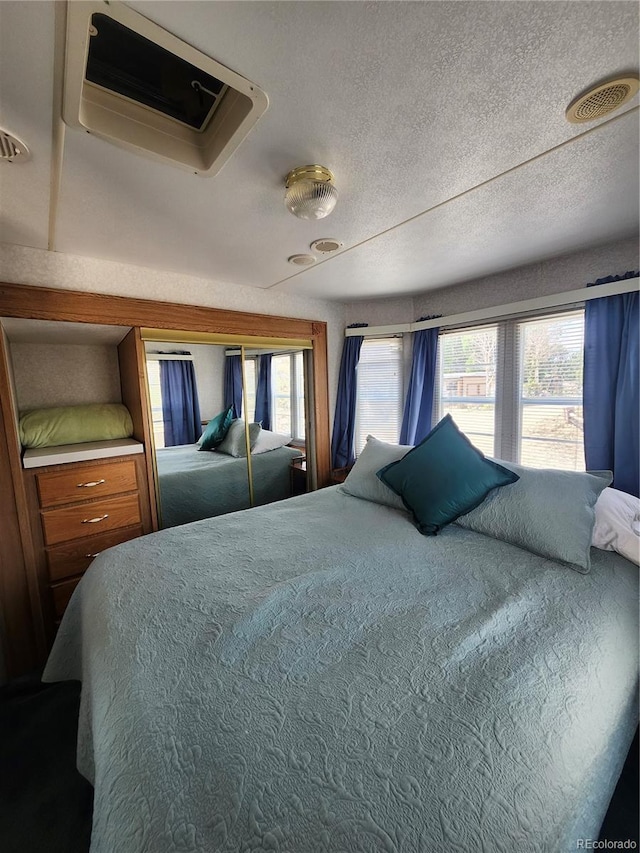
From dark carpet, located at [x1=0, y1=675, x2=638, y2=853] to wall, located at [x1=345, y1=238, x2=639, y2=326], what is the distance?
2396 mm

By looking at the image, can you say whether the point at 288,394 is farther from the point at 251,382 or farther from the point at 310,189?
the point at 310,189

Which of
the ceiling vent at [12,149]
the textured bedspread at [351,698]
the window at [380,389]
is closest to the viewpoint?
the textured bedspread at [351,698]

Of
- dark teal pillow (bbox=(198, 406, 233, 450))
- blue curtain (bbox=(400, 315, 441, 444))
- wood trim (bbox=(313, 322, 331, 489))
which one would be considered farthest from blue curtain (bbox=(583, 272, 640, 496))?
dark teal pillow (bbox=(198, 406, 233, 450))

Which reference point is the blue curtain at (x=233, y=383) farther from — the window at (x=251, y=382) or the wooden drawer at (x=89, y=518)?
the wooden drawer at (x=89, y=518)

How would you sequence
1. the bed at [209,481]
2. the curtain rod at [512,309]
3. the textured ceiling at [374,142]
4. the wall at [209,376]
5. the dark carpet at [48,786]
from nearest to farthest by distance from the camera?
1. the textured ceiling at [374,142]
2. the dark carpet at [48,786]
3. the curtain rod at [512,309]
4. the bed at [209,481]
5. the wall at [209,376]

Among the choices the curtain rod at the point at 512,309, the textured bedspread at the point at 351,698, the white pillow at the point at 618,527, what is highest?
the curtain rod at the point at 512,309

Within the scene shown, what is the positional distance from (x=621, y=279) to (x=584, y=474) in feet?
3.84

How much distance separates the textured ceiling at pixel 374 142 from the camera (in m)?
0.73

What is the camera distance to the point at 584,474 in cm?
166

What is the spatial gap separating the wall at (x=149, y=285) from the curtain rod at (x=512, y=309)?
43 cm

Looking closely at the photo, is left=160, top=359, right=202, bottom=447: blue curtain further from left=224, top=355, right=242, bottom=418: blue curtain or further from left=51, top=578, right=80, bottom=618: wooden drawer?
left=51, top=578, right=80, bottom=618: wooden drawer

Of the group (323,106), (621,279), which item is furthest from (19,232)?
(621,279)

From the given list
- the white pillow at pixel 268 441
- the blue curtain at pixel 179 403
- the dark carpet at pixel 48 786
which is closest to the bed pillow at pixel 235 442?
the white pillow at pixel 268 441

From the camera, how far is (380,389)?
10.7 feet
